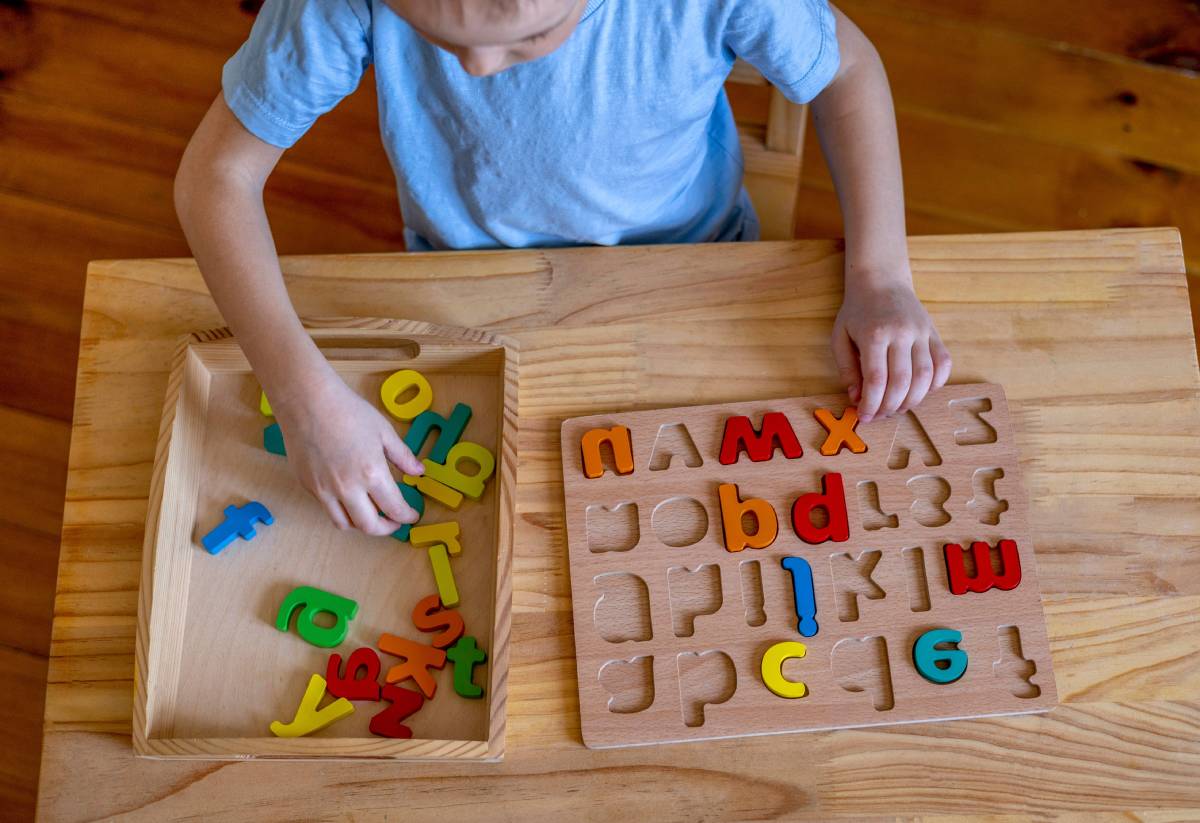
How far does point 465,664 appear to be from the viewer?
2.01ft

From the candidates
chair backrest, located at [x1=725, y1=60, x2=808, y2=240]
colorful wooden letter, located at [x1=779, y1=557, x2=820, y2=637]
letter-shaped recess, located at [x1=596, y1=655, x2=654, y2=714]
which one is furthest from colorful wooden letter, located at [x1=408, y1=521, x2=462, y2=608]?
chair backrest, located at [x1=725, y1=60, x2=808, y2=240]

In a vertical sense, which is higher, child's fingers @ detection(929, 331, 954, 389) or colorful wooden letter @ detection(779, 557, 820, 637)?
child's fingers @ detection(929, 331, 954, 389)

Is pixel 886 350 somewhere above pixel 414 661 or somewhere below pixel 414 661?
above

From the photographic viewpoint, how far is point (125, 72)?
1.44 meters

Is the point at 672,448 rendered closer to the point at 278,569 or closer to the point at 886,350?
the point at 886,350

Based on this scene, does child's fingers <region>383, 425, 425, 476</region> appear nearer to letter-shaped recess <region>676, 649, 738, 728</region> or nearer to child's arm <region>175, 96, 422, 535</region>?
child's arm <region>175, 96, 422, 535</region>

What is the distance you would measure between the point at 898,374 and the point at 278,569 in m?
0.42

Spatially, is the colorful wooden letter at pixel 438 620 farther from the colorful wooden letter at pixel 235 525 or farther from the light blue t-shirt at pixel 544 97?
the light blue t-shirt at pixel 544 97

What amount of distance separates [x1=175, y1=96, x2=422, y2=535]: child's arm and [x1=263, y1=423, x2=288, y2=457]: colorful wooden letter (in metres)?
0.02

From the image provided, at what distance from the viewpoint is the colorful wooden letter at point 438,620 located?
2.03ft

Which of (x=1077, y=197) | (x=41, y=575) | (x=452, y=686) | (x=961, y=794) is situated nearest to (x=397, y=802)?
(x=452, y=686)

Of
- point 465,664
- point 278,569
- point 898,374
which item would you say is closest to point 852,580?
point 898,374

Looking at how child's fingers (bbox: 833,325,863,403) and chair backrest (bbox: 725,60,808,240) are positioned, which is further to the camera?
chair backrest (bbox: 725,60,808,240)

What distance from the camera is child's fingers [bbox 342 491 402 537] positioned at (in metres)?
0.63
